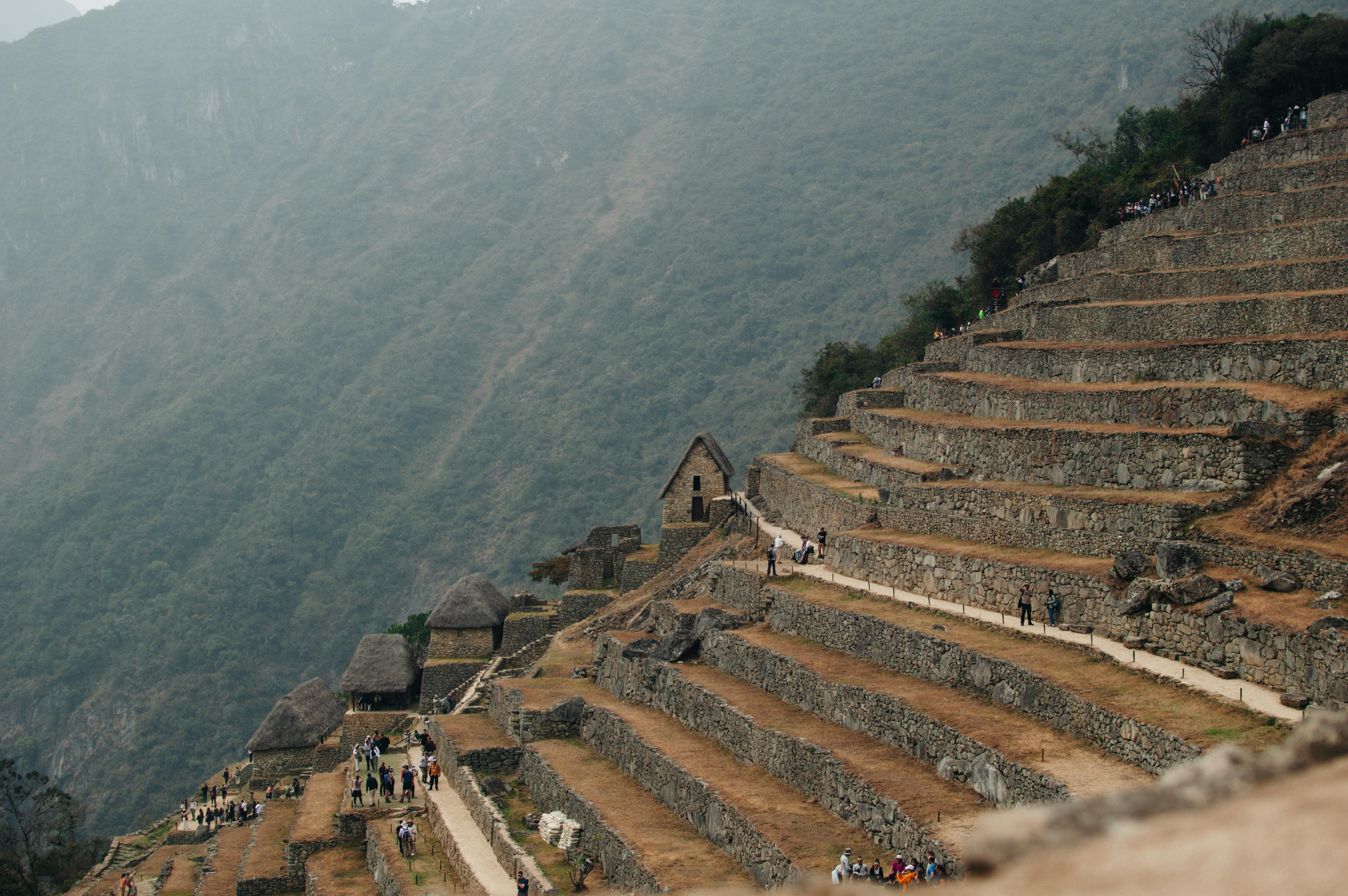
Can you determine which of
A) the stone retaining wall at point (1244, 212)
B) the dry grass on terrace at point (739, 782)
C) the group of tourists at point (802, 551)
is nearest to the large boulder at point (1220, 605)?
the dry grass on terrace at point (739, 782)

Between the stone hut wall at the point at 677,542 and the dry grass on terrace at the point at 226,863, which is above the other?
the stone hut wall at the point at 677,542

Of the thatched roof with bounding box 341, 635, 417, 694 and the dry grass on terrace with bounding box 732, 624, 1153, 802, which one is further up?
the dry grass on terrace with bounding box 732, 624, 1153, 802

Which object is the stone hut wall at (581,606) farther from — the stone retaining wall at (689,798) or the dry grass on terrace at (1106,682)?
the dry grass on terrace at (1106,682)

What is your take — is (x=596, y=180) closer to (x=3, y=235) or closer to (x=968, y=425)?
(x=3, y=235)

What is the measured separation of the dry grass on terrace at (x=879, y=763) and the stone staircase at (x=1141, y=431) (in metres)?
3.90

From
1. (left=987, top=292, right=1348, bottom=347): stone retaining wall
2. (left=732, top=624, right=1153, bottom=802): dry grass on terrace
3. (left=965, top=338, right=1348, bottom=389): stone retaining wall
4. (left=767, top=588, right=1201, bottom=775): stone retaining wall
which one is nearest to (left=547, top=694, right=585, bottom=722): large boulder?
(left=767, top=588, right=1201, bottom=775): stone retaining wall

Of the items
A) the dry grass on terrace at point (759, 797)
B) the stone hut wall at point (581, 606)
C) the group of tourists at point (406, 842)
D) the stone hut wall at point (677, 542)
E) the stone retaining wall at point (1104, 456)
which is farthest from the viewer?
the stone hut wall at point (581, 606)

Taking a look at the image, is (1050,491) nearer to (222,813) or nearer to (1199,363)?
(1199,363)

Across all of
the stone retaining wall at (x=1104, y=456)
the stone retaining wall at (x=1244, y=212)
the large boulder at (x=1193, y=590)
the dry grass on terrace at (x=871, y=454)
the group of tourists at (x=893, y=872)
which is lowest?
the group of tourists at (x=893, y=872)

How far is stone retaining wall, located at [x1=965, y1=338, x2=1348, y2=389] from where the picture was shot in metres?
21.2

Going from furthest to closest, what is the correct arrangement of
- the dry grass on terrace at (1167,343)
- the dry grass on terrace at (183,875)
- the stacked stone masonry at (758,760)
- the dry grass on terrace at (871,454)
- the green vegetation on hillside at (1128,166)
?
the green vegetation on hillside at (1128,166) < the dry grass on terrace at (183,875) < the dry grass on terrace at (871,454) < the dry grass on terrace at (1167,343) < the stacked stone masonry at (758,760)

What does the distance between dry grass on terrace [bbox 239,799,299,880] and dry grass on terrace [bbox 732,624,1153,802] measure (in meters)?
14.1

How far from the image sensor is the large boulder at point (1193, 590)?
54.5 ft

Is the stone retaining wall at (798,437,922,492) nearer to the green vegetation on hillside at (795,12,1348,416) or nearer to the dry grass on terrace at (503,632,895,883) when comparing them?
the dry grass on terrace at (503,632,895,883)
